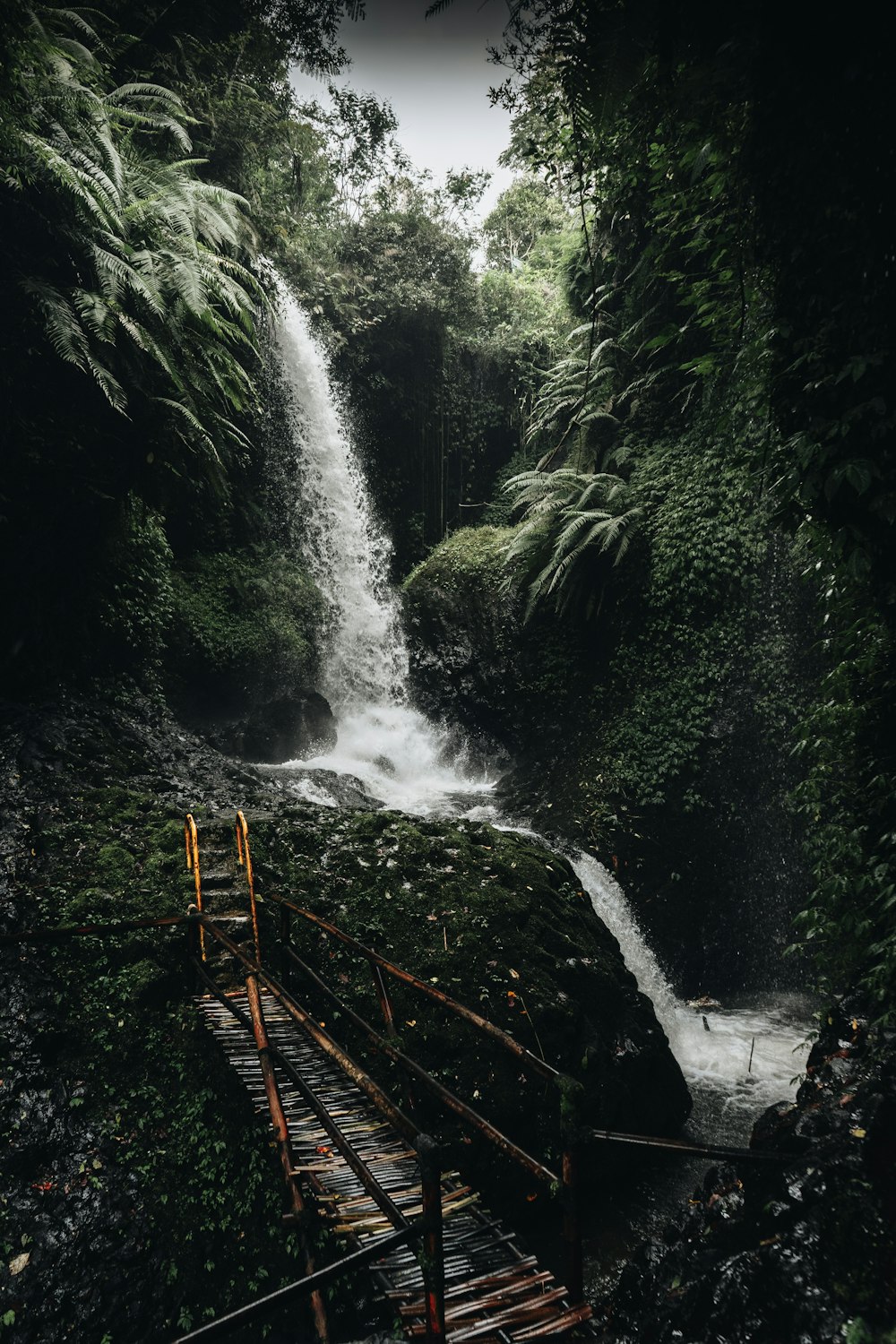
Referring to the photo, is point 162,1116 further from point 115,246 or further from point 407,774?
point 407,774

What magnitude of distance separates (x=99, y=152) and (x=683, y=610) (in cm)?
811

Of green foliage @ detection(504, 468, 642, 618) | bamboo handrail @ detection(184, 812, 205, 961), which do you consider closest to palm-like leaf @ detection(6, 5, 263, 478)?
bamboo handrail @ detection(184, 812, 205, 961)

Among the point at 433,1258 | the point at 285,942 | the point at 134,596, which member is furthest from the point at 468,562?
the point at 433,1258

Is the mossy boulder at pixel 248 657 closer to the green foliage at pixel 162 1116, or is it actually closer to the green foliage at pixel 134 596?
the green foliage at pixel 134 596

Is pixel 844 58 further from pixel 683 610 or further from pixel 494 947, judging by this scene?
pixel 683 610

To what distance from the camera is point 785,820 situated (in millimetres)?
7324

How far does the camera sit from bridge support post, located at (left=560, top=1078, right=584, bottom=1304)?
1729 millimetres

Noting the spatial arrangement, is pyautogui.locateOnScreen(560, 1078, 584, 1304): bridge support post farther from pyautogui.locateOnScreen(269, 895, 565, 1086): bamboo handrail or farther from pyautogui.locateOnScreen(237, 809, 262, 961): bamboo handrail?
pyautogui.locateOnScreen(237, 809, 262, 961): bamboo handrail

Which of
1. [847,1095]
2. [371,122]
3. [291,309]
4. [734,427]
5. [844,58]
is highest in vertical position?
[371,122]

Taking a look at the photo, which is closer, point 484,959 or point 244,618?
point 484,959

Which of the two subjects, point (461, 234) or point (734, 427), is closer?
point (734, 427)

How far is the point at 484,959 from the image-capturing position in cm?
437

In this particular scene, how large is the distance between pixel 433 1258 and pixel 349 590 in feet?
39.1

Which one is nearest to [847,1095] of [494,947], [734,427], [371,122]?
[494,947]
